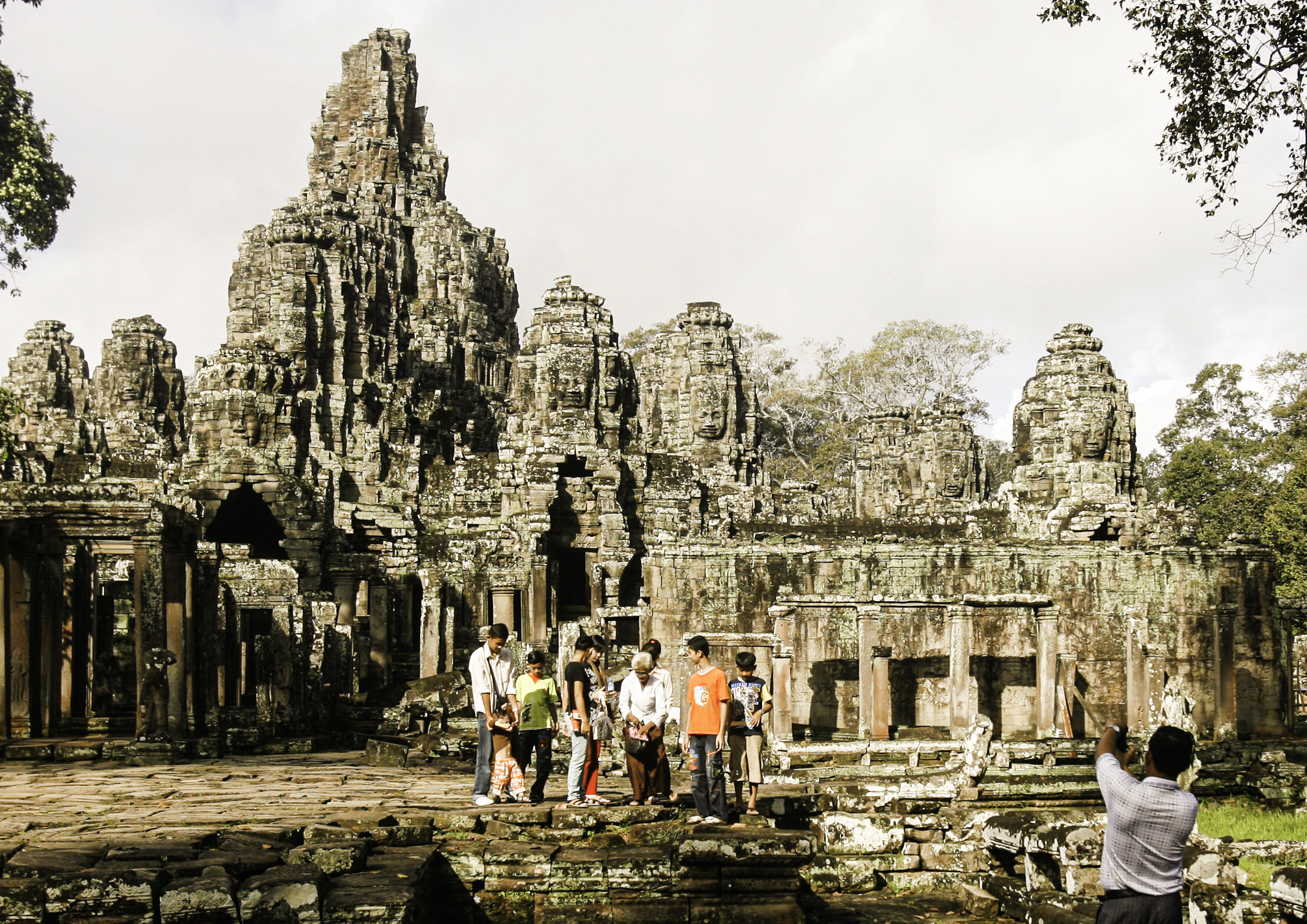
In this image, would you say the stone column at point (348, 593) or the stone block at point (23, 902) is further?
the stone column at point (348, 593)

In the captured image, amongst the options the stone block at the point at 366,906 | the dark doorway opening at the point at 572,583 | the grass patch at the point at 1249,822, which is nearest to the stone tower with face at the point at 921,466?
the dark doorway opening at the point at 572,583

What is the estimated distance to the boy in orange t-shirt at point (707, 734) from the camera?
29.7ft

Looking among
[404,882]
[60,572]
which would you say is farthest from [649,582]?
[404,882]

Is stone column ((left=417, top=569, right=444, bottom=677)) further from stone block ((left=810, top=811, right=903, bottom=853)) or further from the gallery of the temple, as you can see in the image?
stone block ((left=810, top=811, right=903, bottom=853))

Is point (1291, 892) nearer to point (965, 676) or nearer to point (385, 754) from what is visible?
point (965, 676)

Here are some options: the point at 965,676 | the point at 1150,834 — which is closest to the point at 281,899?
the point at 1150,834

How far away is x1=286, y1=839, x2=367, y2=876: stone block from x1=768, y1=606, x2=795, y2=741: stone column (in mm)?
Answer: 7025

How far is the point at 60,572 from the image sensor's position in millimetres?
14938

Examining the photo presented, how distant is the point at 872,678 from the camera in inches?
612

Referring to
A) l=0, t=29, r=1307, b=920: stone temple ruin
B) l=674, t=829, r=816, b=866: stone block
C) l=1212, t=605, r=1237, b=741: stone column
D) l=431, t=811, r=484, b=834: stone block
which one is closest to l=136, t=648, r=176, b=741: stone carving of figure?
l=0, t=29, r=1307, b=920: stone temple ruin

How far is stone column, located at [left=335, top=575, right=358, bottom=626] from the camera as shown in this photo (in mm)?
23031

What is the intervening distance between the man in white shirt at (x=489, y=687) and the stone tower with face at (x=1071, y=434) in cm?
1449

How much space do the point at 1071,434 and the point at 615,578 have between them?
951 cm

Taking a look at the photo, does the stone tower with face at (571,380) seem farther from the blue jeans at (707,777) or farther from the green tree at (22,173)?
the blue jeans at (707,777)
